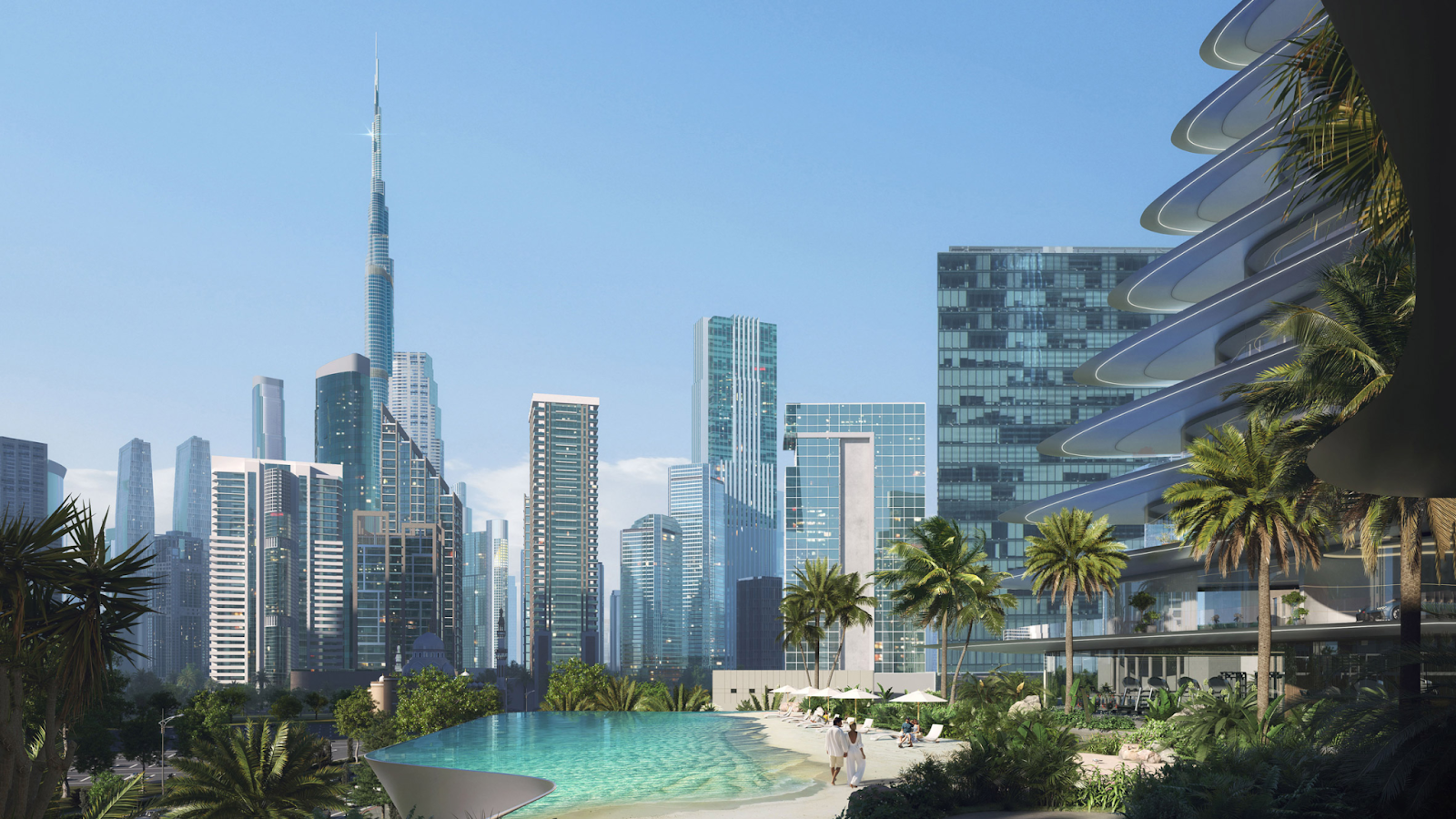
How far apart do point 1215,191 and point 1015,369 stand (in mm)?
85175

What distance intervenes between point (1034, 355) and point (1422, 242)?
144 meters

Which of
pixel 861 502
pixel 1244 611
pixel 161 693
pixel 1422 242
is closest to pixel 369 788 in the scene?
pixel 1244 611

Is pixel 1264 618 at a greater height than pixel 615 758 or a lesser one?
greater

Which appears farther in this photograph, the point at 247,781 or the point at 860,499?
the point at 860,499

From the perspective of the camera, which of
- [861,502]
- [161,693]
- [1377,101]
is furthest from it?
[861,502]

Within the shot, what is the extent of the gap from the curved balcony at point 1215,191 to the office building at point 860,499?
189 ft

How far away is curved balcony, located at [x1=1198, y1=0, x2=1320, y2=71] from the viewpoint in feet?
185

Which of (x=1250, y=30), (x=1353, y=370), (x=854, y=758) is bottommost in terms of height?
(x=854, y=758)

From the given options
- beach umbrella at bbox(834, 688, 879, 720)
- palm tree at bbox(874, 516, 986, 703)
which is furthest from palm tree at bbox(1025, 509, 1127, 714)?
beach umbrella at bbox(834, 688, 879, 720)

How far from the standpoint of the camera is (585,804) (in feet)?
70.7

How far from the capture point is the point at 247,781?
31.7m

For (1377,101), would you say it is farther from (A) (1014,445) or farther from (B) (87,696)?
(A) (1014,445)

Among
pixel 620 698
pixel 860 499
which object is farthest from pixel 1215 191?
pixel 860 499

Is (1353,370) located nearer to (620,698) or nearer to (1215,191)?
(1215,191)
